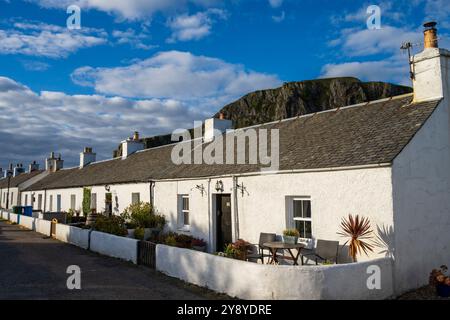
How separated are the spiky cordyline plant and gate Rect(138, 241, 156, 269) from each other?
19.6 ft

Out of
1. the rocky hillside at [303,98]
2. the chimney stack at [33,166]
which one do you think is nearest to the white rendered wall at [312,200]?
the chimney stack at [33,166]

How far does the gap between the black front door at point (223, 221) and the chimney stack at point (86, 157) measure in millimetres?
25342

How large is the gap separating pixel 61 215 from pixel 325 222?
71.1ft

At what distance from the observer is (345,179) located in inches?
388

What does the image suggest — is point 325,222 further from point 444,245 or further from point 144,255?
point 144,255

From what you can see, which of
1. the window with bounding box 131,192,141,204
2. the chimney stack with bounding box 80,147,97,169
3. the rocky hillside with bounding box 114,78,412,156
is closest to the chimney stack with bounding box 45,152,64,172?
the chimney stack with bounding box 80,147,97,169

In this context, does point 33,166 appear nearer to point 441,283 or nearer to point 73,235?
point 73,235

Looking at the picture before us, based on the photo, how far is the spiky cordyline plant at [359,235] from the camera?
9148 millimetres

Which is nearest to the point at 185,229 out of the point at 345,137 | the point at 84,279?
the point at 84,279

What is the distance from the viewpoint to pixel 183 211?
52.9ft

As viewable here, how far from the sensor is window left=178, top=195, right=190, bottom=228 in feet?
52.7
